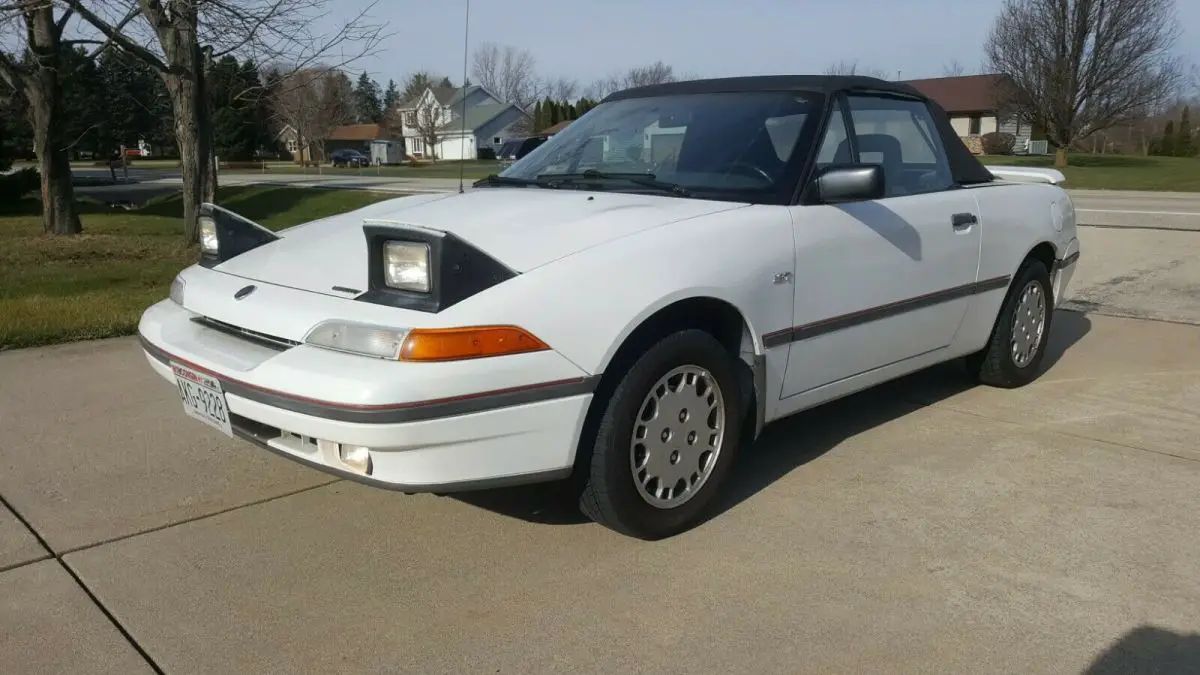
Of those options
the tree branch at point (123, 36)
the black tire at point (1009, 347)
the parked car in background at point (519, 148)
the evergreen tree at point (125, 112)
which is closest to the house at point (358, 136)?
the evergreen tree at point (125, 112)

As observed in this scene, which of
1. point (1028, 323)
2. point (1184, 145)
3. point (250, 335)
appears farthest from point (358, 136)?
point (250, 335)

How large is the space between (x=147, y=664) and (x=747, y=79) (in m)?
3.19

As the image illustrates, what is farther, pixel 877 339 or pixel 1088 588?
pixel 877 339

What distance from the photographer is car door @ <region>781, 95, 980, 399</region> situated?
3617mm

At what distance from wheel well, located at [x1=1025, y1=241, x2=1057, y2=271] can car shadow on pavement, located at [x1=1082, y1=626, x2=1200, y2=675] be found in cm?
275

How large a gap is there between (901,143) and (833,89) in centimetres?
57

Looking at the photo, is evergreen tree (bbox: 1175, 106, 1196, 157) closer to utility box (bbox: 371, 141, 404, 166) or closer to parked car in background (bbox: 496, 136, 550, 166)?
utility box (bbox: 371, 141, 404, 166)

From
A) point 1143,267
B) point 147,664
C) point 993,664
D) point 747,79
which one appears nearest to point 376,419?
point 147,664

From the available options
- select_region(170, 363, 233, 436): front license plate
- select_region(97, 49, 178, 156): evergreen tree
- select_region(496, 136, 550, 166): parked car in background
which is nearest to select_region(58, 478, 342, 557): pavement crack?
select_region(170, 363, 233, 436): front license plate

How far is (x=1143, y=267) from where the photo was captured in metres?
9.57

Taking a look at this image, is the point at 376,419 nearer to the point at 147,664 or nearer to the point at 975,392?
the point at 147,664

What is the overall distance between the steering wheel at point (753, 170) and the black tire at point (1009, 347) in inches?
75.0

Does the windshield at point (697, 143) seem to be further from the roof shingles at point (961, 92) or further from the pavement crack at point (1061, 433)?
the roof shingles at point (961, 92)

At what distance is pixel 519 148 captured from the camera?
5223 millimetres
